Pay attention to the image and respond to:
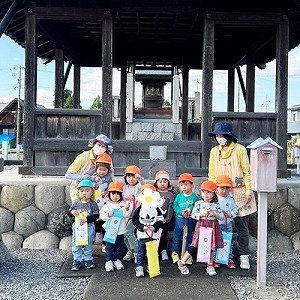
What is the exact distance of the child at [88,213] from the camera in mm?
4539

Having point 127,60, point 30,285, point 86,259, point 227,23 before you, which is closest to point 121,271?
point 86,259

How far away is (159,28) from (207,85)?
8.87 ft

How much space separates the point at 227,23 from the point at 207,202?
3654mm

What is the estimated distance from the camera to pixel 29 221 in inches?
227

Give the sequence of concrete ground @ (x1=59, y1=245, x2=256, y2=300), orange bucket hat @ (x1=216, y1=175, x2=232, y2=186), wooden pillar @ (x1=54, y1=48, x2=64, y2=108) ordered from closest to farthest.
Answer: concrete ground @ (x1=59, y1=245, x2=256, y2=300), orange bucket hat @ (x1=216, y1=175, x2=232, y2=186), wooden pillar @ (x1=54, y1=48, x2=64, y2=108)

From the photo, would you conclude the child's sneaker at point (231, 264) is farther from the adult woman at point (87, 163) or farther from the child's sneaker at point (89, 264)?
the adult woman at point (87, 163)

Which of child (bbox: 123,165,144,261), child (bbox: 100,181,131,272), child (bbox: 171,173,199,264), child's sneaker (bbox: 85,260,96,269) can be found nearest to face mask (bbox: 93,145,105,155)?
child (bbox: 123,165,144,261)

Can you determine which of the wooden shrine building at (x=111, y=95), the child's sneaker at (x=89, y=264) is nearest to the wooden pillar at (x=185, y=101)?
the wooden shrine building at (x=111, y=95)

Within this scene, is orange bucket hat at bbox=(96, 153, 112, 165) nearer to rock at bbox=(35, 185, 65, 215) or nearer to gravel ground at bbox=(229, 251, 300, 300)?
rock at bbox=(35, 185, 65, 215)

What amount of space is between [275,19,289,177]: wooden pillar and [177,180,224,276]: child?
270cm

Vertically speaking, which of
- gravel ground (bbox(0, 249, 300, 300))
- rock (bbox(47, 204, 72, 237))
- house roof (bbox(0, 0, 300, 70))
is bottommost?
gravel ground (bbox(0, 249, 300, 300))

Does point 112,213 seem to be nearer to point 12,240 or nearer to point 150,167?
point 150,167

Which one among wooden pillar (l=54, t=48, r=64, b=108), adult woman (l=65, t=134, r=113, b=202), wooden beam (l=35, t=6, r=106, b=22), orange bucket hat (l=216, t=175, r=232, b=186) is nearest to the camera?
orange bucket hat (l=216, t=175, r=232, b=186)

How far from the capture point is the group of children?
14.4 feet
